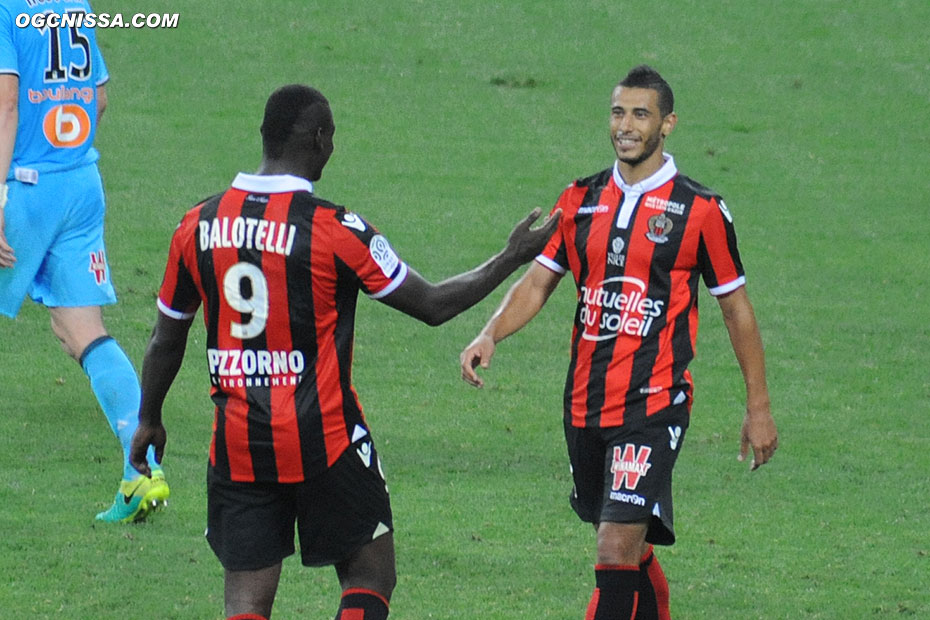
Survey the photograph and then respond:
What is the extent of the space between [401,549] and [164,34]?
14.2m

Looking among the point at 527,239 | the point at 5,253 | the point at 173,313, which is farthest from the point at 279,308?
the point at 5,253

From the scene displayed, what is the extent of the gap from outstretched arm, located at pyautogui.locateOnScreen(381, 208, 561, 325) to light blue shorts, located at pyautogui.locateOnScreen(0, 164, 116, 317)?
2.76 metres

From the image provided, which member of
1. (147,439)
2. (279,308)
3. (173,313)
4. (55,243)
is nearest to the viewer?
(279,308)

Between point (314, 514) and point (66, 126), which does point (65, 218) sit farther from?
point (314, 514)

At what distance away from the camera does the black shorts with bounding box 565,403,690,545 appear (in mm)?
5812

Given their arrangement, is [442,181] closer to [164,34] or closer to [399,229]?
[399,229]

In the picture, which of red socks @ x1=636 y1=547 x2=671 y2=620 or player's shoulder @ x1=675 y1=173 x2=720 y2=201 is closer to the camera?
player's shoulder @ x1=675 y1=173 x2=720 y2=201

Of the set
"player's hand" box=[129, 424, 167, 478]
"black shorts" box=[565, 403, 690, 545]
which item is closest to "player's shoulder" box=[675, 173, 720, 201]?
"black shorts" box=[565, 403, 690, 545]

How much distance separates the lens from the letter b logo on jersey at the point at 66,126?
290 inches

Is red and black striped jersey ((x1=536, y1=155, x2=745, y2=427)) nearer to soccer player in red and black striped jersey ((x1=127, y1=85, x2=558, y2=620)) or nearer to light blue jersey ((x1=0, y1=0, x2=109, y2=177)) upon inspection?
soccer player in red and black striped jersey ((x1=127, y1=85, x2=558, y2=620))

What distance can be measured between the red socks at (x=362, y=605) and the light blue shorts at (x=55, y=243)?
2.81 m

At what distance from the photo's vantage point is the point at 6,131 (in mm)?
7090

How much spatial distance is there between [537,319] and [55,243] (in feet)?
17.9

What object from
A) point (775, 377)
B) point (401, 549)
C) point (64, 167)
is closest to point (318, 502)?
point (401, 549)
